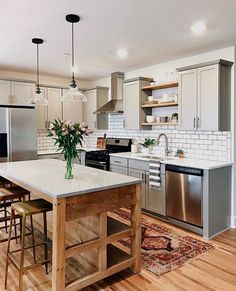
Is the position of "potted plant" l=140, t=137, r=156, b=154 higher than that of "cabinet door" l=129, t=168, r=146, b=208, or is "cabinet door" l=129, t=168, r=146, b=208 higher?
"potted plant" l=140, t=137, r=156, b=154

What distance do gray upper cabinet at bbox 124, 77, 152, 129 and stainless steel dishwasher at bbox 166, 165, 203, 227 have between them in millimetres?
1374

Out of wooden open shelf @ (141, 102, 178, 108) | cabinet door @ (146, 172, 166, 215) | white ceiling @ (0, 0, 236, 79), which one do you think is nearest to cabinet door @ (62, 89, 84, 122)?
white ceiling @ (0, 0, 236, 79)

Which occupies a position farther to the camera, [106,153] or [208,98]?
[106,153]

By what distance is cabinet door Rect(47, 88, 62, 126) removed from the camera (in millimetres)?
5719

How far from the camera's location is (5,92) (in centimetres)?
501

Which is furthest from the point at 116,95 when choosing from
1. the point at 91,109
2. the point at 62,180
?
the point at 62,180

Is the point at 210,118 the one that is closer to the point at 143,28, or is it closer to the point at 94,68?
the point at 143,28

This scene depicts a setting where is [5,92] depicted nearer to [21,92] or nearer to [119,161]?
[21,92]

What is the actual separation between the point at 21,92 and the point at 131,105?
2.20 metres

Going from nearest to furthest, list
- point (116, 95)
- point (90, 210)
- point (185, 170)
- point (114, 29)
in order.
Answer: point (90, 210) < point (114, 29) < point (185, 170) < point (116, 95)

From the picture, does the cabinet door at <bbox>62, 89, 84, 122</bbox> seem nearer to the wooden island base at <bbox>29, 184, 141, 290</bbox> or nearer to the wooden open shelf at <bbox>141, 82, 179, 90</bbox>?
the wooden open shelf at <bbox>141, 82, 179, 90</bbox>

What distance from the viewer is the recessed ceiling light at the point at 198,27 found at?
2939mm

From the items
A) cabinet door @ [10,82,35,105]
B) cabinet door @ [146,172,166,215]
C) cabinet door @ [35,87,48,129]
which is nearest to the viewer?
cabinet door @ [146,172,166,215]

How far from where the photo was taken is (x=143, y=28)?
310 centimetres
